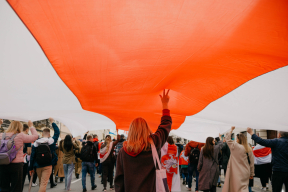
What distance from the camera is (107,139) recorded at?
9.41m

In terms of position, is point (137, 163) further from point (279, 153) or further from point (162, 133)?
point (279, 153)

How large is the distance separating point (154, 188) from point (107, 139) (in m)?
7.06

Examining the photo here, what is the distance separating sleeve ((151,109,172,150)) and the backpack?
3948mm

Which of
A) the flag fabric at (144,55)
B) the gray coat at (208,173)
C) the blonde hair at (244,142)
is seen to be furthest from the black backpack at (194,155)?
the flag fabric at (144,55)

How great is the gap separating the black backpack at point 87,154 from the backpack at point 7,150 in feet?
13.2

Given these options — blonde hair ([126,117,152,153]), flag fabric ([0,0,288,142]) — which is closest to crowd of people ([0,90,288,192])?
blonde hair ([126,117,152,153])

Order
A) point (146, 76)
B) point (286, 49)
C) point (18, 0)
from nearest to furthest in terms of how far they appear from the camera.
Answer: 1. point (18, 0)
2. point (286, 49)
3. point (146, 76)

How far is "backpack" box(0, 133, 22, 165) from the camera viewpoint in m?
4.90

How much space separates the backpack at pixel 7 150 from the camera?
16.1 feet

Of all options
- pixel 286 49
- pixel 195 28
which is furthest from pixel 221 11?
pixel 286 49

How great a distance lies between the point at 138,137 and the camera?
8.87 feet

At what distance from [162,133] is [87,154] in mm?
6894

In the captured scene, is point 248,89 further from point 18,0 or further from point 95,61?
point 18,0

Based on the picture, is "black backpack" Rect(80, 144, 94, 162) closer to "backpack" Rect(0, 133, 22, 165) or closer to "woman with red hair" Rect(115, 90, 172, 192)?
"backpack" Rect(0, 133, 22, 165)
